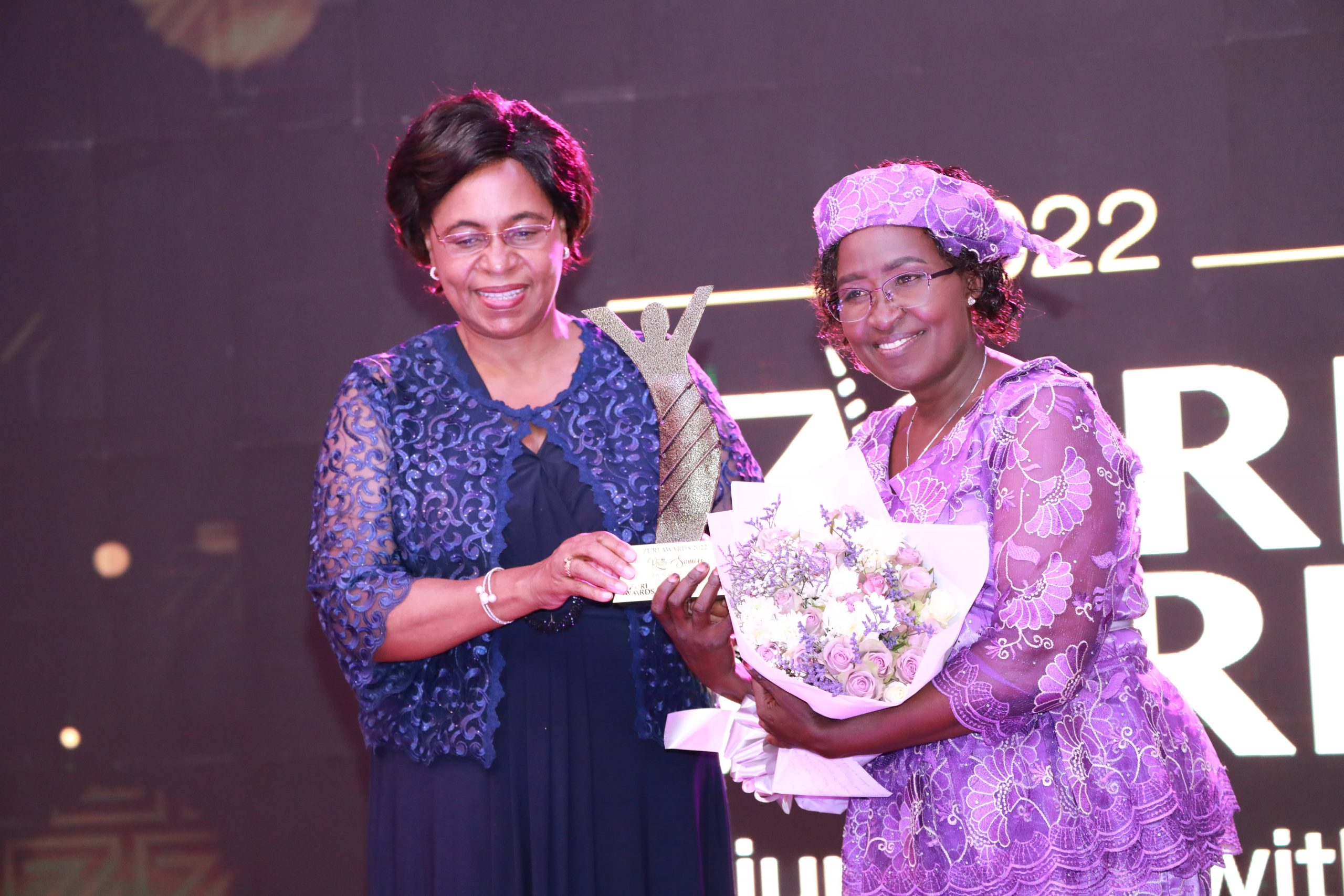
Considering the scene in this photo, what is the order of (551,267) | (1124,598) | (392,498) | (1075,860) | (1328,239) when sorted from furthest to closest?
(1328,239), (551,267), (392,498), (1124,598), (1075,860)

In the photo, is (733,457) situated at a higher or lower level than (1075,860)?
higher

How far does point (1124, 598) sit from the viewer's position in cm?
163

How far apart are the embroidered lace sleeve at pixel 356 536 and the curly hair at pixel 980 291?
752 mm

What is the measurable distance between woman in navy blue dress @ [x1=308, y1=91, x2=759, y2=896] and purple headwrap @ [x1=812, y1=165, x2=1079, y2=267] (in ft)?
1.49

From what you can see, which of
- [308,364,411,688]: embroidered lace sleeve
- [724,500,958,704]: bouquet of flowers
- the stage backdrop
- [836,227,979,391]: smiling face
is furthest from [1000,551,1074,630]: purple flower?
the stage backdrop

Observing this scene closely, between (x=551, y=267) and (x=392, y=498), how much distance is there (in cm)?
49

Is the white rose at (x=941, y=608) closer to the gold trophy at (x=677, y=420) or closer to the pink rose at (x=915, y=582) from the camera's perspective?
the pink rose at (x=915, y=582)

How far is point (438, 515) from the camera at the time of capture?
1904mm

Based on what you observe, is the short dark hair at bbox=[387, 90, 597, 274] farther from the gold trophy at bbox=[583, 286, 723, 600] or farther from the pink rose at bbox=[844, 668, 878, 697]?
the pink rose at bbox=[844, 668, 878, 697]

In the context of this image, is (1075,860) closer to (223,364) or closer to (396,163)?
(396,163)

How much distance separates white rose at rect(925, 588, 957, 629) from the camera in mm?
1458

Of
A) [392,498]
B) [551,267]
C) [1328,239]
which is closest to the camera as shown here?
[392,498]

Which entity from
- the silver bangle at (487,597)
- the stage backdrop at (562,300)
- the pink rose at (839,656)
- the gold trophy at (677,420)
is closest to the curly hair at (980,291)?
the gold trophy at (677,420)

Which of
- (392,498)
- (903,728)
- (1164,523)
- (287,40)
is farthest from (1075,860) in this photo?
(287,40)
